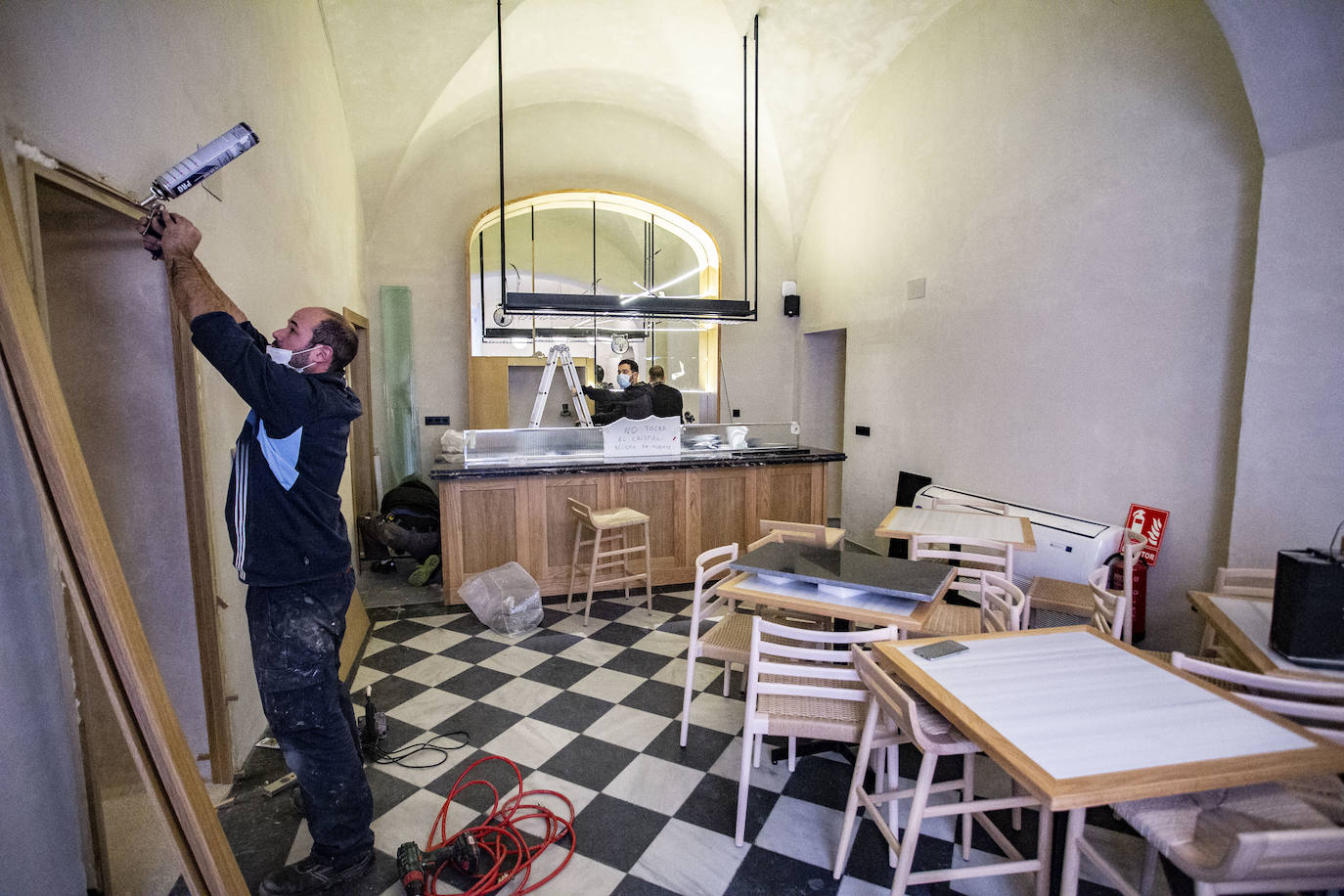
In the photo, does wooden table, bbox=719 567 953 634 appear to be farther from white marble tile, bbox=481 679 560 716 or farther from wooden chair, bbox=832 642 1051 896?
white marble tile, bbox=481 679 560 716

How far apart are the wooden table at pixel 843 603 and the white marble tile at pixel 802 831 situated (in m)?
0.74

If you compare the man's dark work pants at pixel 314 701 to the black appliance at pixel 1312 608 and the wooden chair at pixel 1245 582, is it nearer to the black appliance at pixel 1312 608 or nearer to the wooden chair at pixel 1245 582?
the black appliance at pixel 1312 608

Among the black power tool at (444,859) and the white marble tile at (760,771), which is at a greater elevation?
the black power tool at (444,859)

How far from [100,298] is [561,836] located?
2419mm

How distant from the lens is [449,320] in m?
6.65

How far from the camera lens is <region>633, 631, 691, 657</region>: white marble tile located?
380cm

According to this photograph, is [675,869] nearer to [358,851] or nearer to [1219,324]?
[358,851]

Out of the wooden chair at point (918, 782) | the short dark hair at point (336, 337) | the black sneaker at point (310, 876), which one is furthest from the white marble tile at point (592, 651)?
the short dark hair at point (336, 337)

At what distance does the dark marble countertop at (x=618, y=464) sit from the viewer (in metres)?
4.47

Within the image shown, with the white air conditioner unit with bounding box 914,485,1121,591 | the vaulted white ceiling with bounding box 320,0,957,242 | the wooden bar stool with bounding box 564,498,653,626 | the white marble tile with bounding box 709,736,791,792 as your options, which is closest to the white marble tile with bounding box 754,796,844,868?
the white marble tile with bounding box 709,736,791,792

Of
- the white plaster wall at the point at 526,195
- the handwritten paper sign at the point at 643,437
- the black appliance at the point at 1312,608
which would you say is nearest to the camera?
the black appliance at the point at 1312,608

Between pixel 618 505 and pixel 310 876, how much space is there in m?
3.12

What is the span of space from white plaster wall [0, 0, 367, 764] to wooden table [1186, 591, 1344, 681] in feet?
11.6

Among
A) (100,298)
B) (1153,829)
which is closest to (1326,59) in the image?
(1153,829)
